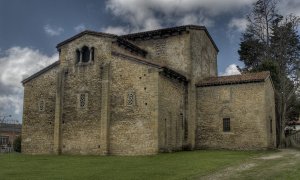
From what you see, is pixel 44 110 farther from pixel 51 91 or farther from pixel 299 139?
pixel 299 139

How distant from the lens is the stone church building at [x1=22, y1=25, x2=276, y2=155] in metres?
25.8

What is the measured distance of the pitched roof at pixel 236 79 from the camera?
29498mm

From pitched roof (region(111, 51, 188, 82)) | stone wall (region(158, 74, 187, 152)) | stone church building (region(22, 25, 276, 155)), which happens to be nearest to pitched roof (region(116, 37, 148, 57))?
stone church building (region(22, 25, 276, 155))

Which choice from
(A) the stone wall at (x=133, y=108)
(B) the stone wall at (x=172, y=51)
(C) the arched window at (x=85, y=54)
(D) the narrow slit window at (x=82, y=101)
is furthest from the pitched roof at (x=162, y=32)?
(D) the narrow slit window at (x=82, y=101)

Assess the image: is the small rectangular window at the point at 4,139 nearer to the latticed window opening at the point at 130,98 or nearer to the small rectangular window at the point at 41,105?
the small rectangular window at the point at 41,105

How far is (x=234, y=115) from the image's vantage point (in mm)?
29906

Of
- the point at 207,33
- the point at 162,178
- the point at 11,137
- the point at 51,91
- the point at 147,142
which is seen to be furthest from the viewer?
the point at 11,137

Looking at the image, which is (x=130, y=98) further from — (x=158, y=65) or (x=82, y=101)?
(x=82, y=101)

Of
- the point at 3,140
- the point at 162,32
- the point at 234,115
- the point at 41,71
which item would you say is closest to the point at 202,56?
the point at 162,32

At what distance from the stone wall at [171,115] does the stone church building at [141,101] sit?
0.24 ft

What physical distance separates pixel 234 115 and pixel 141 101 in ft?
28.8

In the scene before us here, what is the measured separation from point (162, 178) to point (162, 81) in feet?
42.9

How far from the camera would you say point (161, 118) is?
2553 centimetres

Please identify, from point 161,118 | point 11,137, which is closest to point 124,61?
point 161,118
